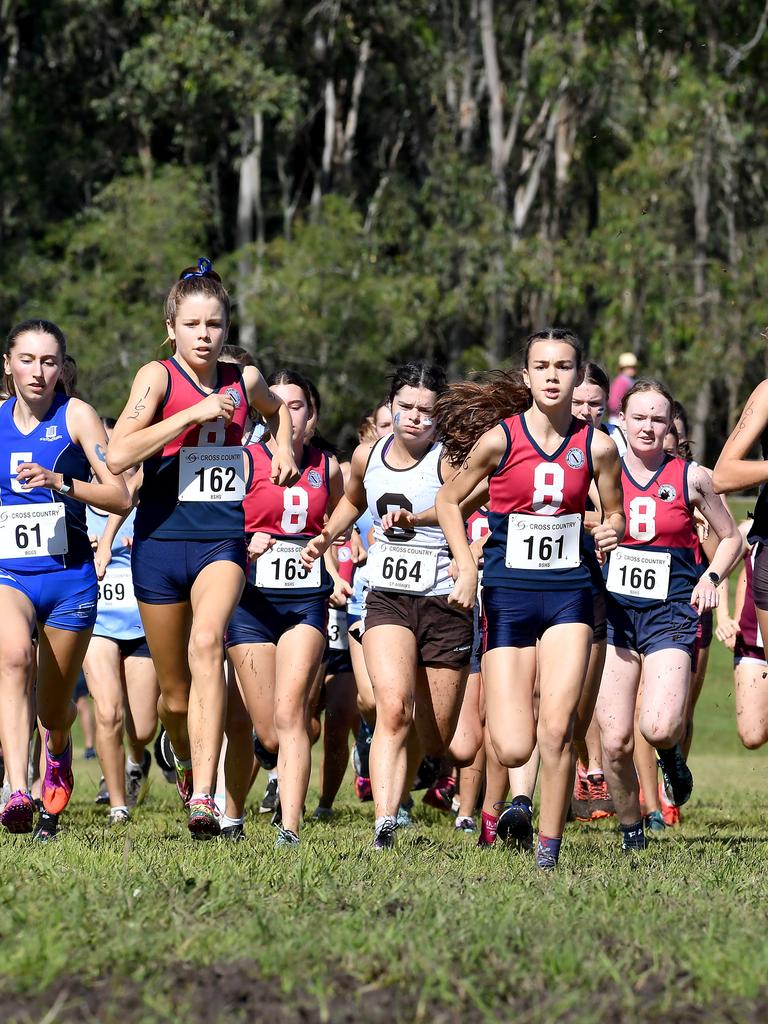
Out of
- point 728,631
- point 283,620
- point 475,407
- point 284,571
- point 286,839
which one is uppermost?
point 475,407

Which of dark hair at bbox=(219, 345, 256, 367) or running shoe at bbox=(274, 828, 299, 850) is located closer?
running shoe at bbox=(274, 828, 299, 850)

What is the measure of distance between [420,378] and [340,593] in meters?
1.49

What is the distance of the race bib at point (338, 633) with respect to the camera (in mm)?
10953

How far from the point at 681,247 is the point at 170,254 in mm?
12196

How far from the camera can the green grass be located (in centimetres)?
443

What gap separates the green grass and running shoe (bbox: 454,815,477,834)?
9.33 ft

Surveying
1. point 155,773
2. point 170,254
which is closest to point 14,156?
point 170,254

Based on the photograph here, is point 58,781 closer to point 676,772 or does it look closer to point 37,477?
point 37,477

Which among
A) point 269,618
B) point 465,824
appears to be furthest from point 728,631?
point 269,618

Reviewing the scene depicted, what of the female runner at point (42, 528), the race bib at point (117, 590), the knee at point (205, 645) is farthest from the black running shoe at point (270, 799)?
the knee at point (205, 645)

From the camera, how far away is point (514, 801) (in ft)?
25.8

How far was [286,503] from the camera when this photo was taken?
9312 millimetres

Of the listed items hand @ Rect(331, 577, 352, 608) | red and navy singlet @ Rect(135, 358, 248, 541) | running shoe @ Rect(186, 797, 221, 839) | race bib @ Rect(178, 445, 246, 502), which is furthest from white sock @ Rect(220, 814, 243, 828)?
race bib @ Rect(178, 445, 246, 502)

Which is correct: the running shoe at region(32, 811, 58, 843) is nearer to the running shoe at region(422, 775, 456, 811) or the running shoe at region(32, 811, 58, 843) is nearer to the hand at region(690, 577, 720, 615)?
the running shoe at region(422, 775, 456, 811)
